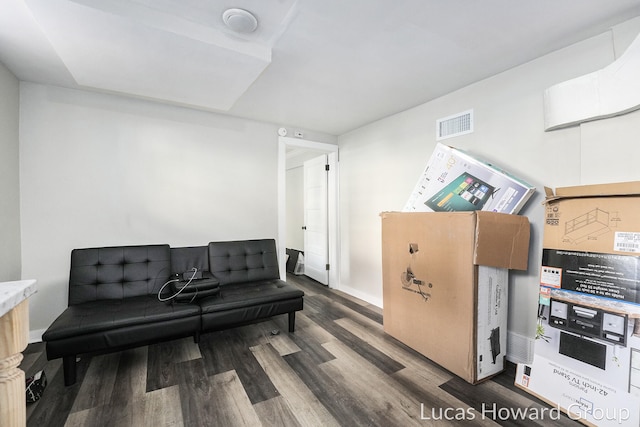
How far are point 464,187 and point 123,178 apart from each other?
331 cm

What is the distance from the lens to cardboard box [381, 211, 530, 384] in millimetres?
1898

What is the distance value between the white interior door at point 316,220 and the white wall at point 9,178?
3.37 m

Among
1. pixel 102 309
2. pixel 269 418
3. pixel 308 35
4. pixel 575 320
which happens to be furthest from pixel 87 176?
pixel 575 320

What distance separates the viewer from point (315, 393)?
1803 mm

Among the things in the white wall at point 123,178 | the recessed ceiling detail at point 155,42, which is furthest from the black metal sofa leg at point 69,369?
the recessed ceiling detail at point 155,42

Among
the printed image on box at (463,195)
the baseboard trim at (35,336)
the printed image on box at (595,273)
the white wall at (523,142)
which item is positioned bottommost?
the baseboard trim at (35,336)

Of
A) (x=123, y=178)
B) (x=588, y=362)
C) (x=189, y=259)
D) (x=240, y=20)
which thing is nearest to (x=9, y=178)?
(x=123, y=178)

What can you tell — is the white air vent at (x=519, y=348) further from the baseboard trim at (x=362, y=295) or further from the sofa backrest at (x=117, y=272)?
the sofa backrest at (x=117, y=272)

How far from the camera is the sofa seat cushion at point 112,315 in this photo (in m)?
1.82

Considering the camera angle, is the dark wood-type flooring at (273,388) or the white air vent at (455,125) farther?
the white air vent at (455,125)

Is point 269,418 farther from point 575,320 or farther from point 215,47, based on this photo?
point 215,47

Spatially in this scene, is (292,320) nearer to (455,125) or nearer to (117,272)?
(117,272)

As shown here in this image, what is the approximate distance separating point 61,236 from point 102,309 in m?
1.01

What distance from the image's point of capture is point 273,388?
6.09 ft
